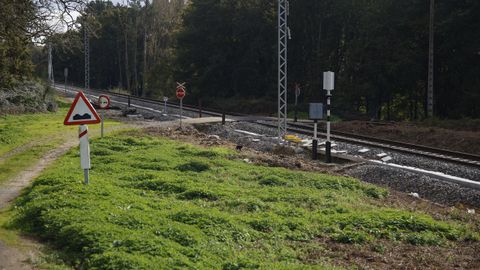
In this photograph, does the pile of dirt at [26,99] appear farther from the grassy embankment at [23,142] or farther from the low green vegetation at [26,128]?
the grassy embankment at [23,142]

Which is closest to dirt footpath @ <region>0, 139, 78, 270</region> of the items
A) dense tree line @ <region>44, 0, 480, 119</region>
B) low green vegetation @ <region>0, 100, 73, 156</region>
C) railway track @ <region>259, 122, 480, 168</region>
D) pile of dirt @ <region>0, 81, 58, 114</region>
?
low green vegetation @ <region>0, 100, 73, 156</region>

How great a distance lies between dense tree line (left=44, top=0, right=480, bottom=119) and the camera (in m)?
35.8

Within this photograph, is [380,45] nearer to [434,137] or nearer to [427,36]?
[427,36]

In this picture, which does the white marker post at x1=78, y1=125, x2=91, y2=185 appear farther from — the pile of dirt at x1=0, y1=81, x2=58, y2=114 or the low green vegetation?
the pile of dirt at x1=0, y1=81, x2=58, y2=114

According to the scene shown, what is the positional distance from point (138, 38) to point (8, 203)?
6640 cm

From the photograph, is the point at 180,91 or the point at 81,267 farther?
the point at 180,91

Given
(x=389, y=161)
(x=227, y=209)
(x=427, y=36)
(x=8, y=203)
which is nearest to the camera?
(x=227, y=209)

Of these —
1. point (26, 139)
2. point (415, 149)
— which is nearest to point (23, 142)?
point (26, 139)

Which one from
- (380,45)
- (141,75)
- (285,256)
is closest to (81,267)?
(285,256)

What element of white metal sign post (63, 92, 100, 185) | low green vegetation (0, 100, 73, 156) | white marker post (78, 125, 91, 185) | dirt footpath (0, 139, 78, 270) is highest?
white metal sign post (63, 92, 100, 185)

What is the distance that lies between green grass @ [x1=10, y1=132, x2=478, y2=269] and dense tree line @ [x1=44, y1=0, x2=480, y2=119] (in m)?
16.3

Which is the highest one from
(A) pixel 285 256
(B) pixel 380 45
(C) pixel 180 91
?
(B) pixel 380 45

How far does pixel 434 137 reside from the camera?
21812 millimetres

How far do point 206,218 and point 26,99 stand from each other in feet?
90.6
